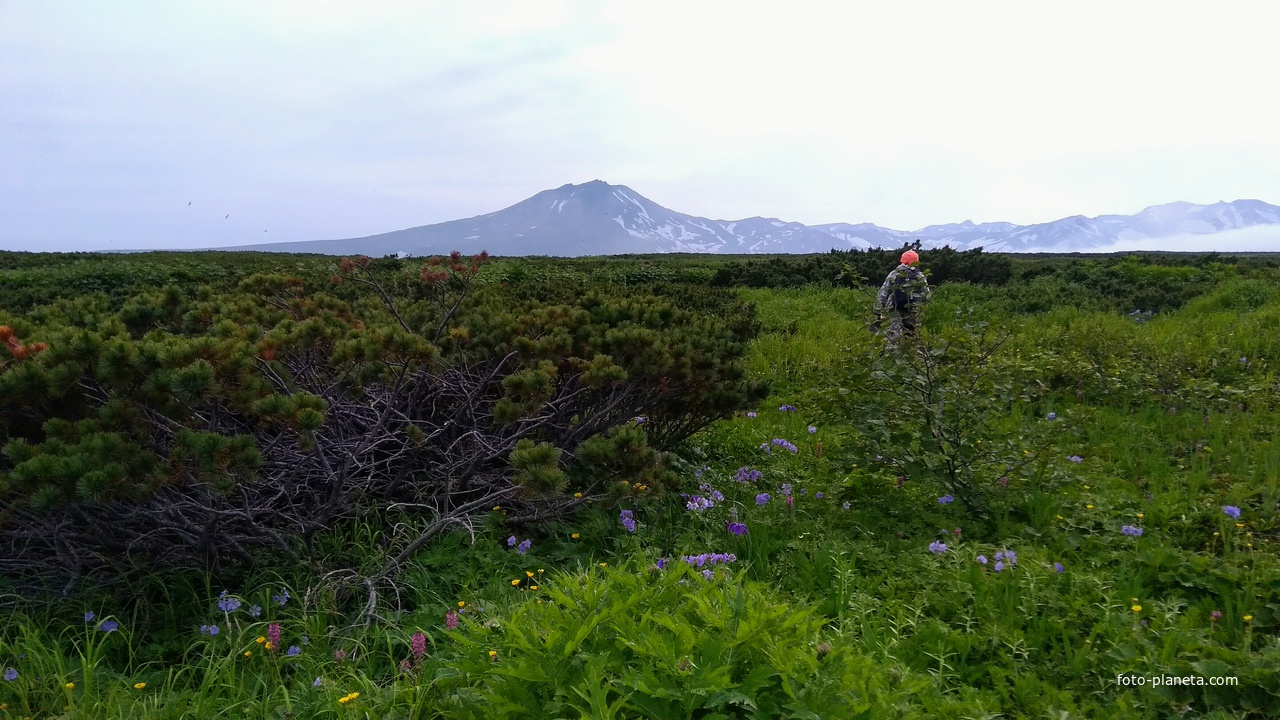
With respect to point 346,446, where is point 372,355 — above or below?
above

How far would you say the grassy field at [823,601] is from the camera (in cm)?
159

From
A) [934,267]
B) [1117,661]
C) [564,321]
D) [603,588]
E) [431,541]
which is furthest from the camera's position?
[934,267]

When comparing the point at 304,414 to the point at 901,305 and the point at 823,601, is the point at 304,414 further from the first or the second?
the point at 901,305

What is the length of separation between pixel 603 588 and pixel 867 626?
0.95 metres

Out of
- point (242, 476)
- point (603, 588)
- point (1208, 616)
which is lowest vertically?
point (1208, 616)

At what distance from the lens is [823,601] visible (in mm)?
2268

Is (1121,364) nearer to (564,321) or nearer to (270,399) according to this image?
(564,321)

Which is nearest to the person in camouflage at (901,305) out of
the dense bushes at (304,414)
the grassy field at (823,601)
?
the grassy field at (823,601)

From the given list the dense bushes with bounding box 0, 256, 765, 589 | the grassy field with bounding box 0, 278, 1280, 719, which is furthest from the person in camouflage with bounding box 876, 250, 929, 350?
the dense bushes with bounding box 0, 256, 765, 589

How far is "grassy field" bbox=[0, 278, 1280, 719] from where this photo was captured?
5.23ft

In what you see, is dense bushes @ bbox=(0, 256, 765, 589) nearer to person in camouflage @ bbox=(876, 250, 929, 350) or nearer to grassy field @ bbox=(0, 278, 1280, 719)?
grassy field @ bbox=(0, 278, 1280, 719)

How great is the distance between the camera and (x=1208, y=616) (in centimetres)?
239

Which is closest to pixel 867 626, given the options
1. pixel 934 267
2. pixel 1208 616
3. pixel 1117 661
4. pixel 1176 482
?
pixel 1117 661

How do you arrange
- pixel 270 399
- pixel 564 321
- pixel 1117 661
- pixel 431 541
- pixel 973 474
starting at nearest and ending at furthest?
pixel 1117 661
pixel 270 399
pixel 431 541
pixel 973 474
pixel 564 321
